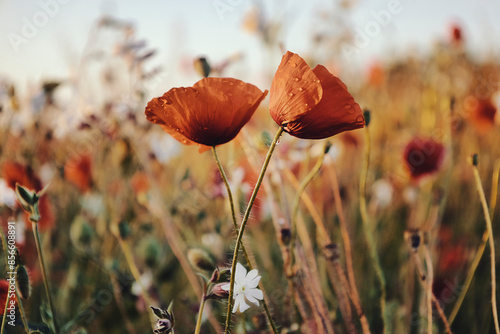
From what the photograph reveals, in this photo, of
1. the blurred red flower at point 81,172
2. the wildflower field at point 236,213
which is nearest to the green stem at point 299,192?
the wildflower field at point 236,213

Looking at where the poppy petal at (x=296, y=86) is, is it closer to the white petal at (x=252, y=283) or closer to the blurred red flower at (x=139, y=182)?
the white petal at (x=252, y=283)

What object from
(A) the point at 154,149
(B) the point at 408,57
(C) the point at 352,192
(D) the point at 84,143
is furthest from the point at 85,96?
(B) the point at 408,57

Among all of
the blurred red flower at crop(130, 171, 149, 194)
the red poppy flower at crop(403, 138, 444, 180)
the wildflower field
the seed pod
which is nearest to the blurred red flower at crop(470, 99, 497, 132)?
the wildflower field

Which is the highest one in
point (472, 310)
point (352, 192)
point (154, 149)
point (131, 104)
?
point (131, 104)

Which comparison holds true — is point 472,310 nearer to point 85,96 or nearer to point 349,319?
point 349,319

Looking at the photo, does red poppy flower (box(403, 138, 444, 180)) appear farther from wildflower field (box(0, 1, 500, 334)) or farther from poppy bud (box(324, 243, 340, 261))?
poppy bud (box(324, 243, 340, 261))

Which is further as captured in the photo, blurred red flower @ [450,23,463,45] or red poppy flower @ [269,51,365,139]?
blurred red flower @ [450,23,463,45]

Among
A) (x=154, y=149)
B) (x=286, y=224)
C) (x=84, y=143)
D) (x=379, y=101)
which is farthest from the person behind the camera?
(x=379, y=101)
